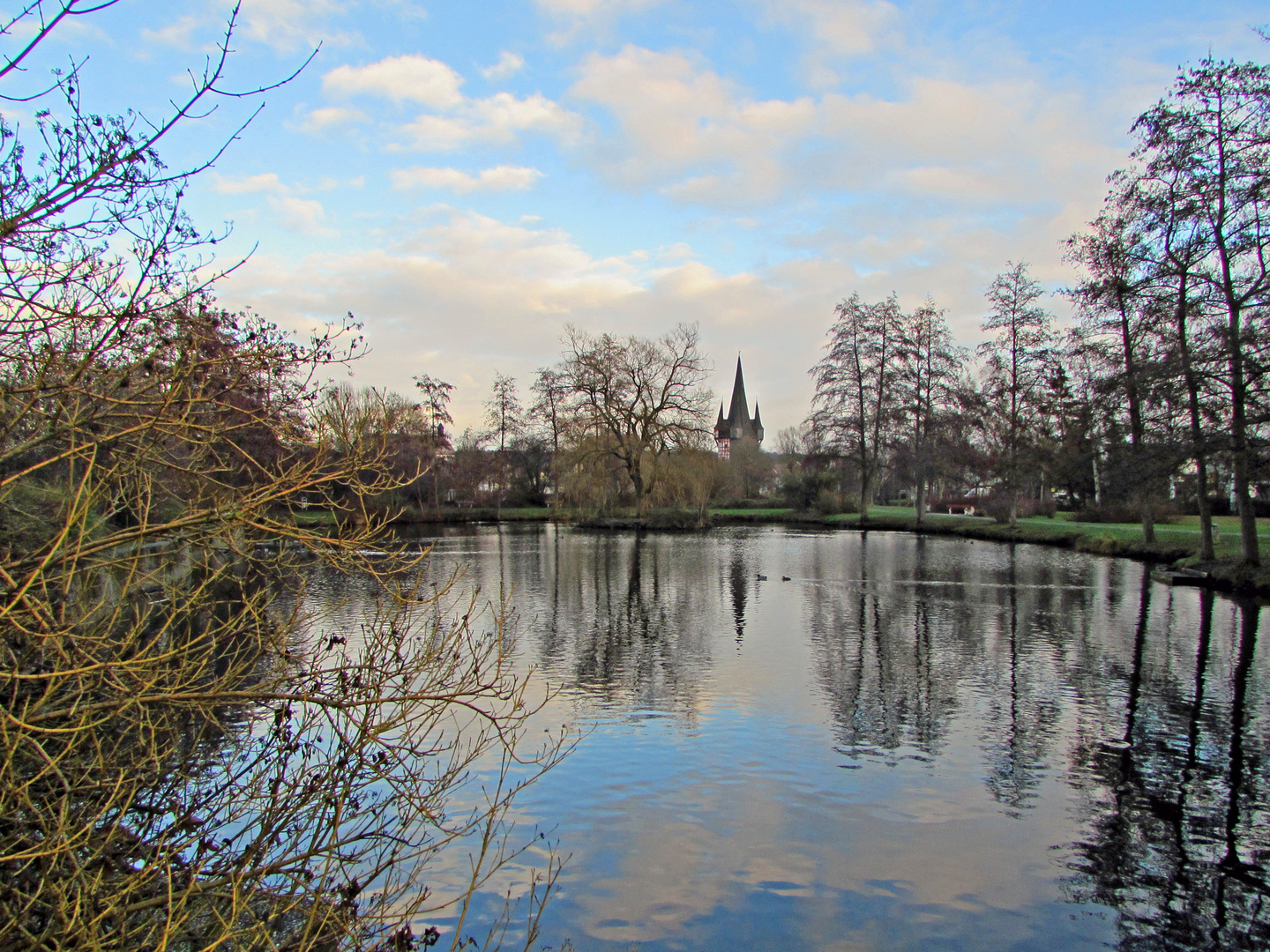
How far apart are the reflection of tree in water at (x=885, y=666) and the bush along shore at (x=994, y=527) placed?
5.92 meters

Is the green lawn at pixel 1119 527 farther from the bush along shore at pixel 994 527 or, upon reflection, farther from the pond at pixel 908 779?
the pond at pixel 908 779

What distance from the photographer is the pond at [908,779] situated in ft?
19.3

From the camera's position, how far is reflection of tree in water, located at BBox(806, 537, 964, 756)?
384 inches

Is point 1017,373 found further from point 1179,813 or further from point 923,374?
point 1179,813

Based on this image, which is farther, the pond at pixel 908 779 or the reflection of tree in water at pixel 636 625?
the reflection of tree in water at pixel 636 625

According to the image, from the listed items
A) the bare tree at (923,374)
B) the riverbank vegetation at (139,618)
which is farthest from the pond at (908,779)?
the bare tree at (923,374)

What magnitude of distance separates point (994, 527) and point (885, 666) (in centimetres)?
2802

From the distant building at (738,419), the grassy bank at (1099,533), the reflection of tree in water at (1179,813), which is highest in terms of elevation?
the distant building at (738,419)

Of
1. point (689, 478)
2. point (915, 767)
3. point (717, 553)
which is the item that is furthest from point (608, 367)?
point (915, 767)

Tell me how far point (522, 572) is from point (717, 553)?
896 cm

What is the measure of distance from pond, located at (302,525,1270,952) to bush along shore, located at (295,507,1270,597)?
147 inches

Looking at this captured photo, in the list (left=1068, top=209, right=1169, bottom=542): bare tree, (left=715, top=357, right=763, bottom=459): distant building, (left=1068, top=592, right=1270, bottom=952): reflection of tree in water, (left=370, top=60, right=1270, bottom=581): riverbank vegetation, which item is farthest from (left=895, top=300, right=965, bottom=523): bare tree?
(left=715, top=357, right=763, bottom=459): distant building

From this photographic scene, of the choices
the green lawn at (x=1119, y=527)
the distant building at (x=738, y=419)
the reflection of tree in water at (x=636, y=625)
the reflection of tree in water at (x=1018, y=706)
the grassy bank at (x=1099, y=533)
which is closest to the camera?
the reflection of tree in water at (x=1018, y=706)

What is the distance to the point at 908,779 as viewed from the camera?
8.21 m
